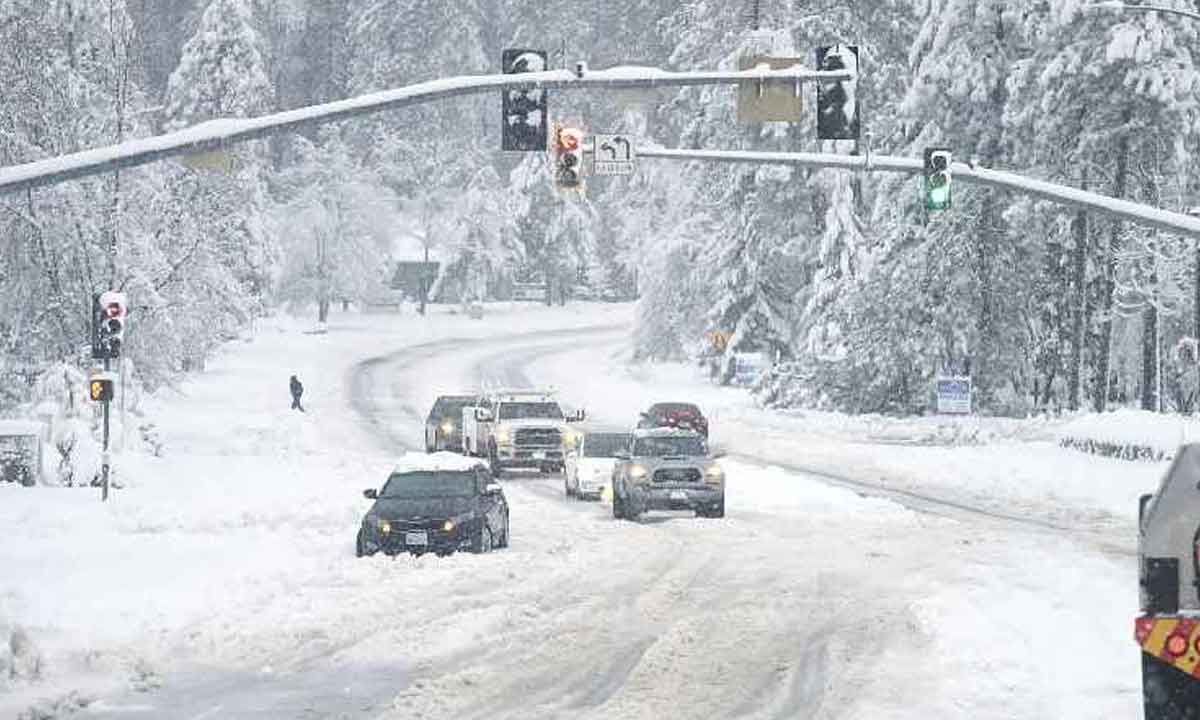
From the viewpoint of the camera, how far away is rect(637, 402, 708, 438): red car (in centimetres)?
5094

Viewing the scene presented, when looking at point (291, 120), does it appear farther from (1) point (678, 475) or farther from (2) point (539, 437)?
(2) point (539, 437)

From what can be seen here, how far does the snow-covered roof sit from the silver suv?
403 cm

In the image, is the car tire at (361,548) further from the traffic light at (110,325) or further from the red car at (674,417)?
the red car at (674,417)

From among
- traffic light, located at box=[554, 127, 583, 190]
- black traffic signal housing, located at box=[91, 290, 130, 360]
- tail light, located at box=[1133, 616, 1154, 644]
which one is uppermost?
traffic light, located at box=[554, 127, 583, 190]

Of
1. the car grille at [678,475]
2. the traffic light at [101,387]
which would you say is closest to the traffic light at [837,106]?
the car grille at [678,475]

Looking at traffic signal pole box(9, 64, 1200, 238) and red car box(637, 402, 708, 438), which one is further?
red car box(637, 402, 708, 438)

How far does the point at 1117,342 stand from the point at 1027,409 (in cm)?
818

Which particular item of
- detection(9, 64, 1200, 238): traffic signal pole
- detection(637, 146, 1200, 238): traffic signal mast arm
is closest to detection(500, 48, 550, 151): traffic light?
detection(9, 64, 1200, 238): traffic signal pole

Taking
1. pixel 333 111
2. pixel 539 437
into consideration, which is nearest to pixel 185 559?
pixel 333 111

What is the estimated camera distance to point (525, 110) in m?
19.2

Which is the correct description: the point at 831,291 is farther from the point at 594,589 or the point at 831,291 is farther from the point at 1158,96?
the point at 594,589

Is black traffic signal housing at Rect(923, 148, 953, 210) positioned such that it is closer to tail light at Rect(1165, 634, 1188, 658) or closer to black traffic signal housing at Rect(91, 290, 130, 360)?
black traffic signal housing at Rect(91, 290, 130, 360)

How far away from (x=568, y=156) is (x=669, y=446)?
805 cm

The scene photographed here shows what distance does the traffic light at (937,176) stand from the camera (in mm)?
27141
